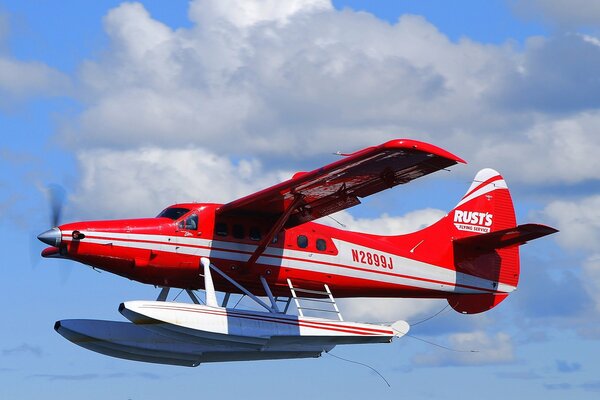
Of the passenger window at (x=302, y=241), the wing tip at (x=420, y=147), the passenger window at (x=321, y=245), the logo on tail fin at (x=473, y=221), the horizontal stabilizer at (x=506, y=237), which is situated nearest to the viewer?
the wing tip at (x=420, y=147)

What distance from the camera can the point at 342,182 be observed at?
2916 centimetres

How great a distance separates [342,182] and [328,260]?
291cm

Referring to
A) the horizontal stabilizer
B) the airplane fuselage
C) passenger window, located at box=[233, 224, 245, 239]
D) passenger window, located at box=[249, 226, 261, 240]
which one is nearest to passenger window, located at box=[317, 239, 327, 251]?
the airplane fuselage

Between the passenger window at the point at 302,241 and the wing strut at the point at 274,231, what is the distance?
2.94ft

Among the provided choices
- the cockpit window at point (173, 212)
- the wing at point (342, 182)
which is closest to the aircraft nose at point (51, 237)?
the cockpit window at point (173, 212)

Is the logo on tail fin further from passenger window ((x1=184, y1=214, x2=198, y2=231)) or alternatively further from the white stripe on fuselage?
passenger window ((x1=184, y1=214, x2=198, y2=231))

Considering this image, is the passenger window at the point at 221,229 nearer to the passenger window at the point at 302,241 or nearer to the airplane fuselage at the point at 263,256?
the airplane fuselage at the point at 263,256

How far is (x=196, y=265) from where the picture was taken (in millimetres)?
29891

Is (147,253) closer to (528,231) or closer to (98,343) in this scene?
(98,343)

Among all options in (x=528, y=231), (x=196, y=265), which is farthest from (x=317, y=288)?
(x=528, y=231)

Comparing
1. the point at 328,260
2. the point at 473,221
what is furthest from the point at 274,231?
the point at 473,221

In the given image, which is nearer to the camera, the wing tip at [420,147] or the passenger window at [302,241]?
the wing tip at [420,147]

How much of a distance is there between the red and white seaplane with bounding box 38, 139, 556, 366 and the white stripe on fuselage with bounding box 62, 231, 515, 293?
2cm

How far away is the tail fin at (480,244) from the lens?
33312 millimetres
